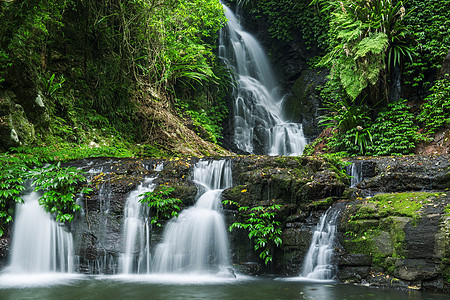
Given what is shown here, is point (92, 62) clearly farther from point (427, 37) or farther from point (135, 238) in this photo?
point (427, 37)

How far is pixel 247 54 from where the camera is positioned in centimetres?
1700

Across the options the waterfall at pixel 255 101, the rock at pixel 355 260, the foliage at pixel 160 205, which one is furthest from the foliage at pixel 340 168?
the waterfall at pixel 255 101

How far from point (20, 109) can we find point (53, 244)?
375cm

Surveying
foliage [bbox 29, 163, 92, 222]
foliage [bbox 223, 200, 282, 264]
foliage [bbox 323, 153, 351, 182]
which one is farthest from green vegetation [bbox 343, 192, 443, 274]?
foliage [bbox 29, 163, 92, 222]

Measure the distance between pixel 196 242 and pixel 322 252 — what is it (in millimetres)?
1905

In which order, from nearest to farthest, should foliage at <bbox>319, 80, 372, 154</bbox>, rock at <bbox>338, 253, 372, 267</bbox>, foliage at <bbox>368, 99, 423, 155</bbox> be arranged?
rock at <bbox>338, 253, 372, 267</bbox> < foliage at <bbox>368, 99, 423, 155</bbox> < foliage at <bbox>319, 80, 372, 154</bbox>

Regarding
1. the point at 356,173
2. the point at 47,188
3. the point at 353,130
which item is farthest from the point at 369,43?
the point at 47,188

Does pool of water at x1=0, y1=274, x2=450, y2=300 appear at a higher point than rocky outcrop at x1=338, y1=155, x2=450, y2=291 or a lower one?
lower

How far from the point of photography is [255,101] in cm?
1485

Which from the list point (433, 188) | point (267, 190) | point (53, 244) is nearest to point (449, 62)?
point (433, 188)

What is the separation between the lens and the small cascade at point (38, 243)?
505 cm

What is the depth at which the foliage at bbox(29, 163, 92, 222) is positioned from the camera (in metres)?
5.32

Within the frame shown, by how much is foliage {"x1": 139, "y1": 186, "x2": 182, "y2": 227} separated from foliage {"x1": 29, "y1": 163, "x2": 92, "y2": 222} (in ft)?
3.46

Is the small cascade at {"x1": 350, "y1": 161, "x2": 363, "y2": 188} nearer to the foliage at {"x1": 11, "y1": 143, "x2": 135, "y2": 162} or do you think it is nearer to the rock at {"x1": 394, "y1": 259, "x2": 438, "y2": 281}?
the rock at {"x1": 394, "y1": 259, "x2": 438, "y2": 281}
